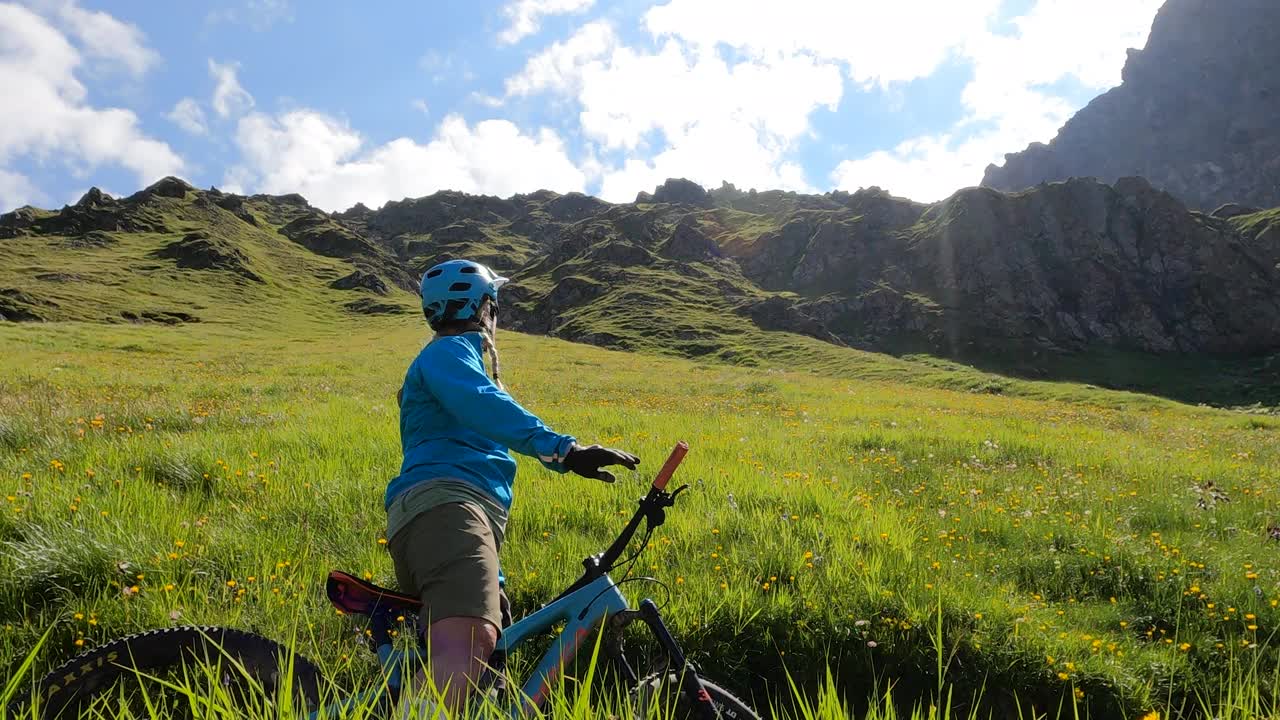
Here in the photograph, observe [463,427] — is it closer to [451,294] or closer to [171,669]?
[451,294]

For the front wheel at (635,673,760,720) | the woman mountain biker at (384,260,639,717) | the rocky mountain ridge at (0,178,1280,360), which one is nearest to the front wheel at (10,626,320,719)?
the woman mountain biker at (384,260,639,717)

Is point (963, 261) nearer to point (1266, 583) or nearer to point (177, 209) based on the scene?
point (1266, 583)

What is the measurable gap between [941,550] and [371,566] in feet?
17.3

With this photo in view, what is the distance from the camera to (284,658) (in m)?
2.71

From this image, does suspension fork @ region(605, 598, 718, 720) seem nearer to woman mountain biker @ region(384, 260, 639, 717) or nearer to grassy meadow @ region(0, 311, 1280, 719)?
grassy meadow @ region(0, 311, 1280, 719)

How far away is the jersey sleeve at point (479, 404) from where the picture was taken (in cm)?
296

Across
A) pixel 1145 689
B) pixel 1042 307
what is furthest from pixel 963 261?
pixel 1145 689

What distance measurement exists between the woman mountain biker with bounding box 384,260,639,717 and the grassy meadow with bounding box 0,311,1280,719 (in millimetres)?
646

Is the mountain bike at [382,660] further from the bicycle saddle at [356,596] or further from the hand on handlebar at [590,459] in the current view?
the hand on handlebar at [590,459]

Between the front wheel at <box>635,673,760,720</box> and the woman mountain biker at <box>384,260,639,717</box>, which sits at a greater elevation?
the woman mountain biker at <box>384,260,639,717</box>

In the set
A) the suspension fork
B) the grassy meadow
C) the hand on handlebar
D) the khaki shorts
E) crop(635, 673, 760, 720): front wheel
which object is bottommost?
the grassy meadow

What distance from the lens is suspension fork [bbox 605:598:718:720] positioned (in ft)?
8.96

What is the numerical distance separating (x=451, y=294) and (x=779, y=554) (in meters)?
3.61

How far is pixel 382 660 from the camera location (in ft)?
10.4
